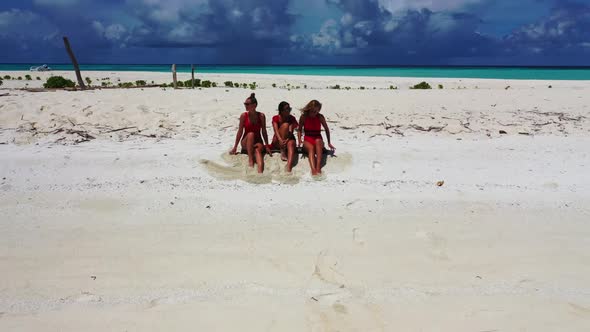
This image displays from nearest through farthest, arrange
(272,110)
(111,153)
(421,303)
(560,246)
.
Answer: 1. (421,303)
2. (560,246)
3. (111,153)
4. (272,110)

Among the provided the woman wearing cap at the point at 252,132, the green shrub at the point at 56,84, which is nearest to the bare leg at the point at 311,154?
the woman wearing cap at the point at 252,132

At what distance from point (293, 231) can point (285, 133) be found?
221cm

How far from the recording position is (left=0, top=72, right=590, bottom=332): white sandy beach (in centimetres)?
304

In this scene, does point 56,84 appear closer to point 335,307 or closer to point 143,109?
point 143,109

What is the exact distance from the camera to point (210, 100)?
10.5 metres

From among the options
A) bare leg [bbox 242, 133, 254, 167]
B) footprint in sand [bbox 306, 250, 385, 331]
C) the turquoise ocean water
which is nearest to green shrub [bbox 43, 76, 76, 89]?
bare leg [bbox 242, 133, 254, 167]

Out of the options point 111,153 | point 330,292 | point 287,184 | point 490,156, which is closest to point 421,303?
point 330,292

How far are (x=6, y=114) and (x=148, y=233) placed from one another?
251 inches

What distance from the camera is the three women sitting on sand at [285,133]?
593 centimetres

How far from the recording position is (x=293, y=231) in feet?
13.8

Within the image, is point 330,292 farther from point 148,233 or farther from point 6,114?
point 6,114

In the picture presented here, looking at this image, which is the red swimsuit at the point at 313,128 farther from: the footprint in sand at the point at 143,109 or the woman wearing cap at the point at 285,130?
the footprint in sand at the point at 143,109

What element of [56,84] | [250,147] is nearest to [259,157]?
[250,147]

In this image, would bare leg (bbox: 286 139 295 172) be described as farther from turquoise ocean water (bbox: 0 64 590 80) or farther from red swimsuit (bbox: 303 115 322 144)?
turquoise ocean water (bbox: 0 64 590 80)
